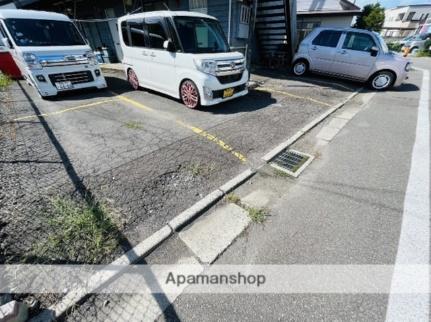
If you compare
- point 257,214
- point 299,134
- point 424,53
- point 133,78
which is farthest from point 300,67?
point 424,53

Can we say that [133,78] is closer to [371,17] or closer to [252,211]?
[252,211]

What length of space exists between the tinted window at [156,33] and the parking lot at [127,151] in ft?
4.68

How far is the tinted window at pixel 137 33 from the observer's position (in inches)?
206

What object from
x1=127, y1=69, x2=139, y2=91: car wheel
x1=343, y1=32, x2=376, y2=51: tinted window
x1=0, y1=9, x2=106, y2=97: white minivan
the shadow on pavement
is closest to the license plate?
x1=0, y1=9, x2=106, y2=97: white minivan

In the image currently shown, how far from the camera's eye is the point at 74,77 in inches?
222

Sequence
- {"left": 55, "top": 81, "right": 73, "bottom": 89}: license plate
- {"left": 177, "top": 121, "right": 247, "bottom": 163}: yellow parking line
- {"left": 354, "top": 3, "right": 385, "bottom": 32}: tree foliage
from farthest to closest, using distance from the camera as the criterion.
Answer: {"left": 354, "top": 3, "right": 385, "bottom": 32}: tree foliage → {"left": 55, "top": 81, "right": 73, "bottom": 89}: license plate → {"left": 177, "top": 121, "right": 247, "bottom": 163}: yellow parking line

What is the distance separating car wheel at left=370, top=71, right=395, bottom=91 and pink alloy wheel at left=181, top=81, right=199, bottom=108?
6547 millimetres

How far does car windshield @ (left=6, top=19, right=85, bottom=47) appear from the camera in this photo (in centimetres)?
521

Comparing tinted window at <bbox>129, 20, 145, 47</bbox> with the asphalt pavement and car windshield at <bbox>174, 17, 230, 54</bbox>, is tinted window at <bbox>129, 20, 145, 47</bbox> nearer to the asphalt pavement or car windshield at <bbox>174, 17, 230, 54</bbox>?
car windshield at <bbox>174, 17, 230, 54</bbox>

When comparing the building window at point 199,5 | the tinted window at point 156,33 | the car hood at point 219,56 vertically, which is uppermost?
the building window at point 199,5

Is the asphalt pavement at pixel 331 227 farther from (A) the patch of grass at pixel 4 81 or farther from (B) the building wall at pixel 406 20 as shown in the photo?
(B) the building wall at pixel 406 20

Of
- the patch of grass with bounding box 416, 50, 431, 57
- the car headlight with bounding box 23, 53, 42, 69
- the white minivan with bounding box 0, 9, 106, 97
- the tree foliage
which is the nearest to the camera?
the car headlight with bounding box 23, 53, 42, 69

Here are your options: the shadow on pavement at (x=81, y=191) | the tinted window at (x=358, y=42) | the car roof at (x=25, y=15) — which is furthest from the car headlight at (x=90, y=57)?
the tinted window at (x=358, y=42)

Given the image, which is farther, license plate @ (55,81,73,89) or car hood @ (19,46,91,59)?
license plate @ (55,81,73,89)
